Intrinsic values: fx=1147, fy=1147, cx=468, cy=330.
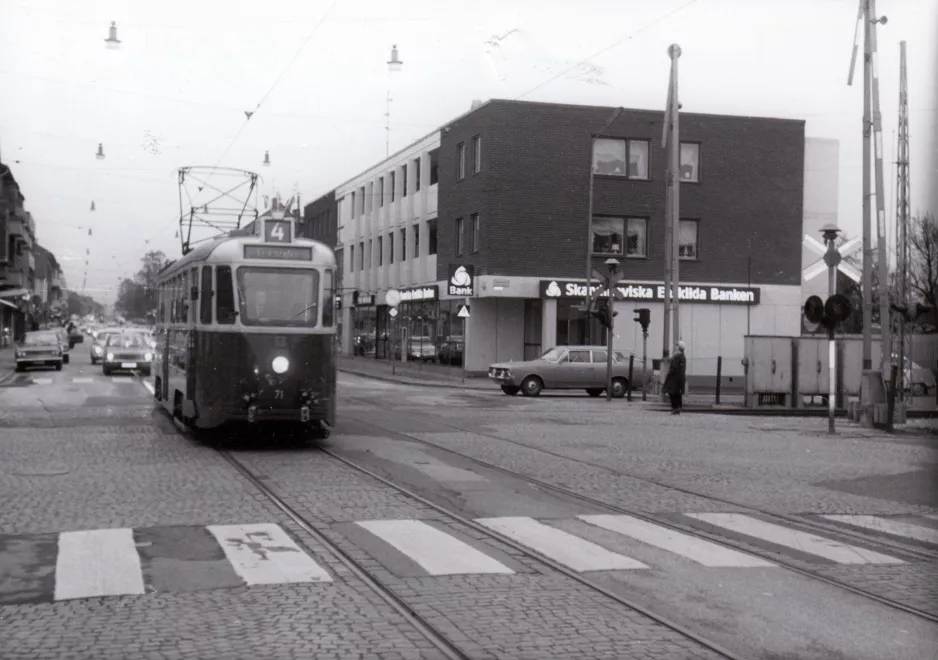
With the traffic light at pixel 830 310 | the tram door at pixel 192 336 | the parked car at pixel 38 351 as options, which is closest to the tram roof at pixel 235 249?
the tram door at pixel 192 336

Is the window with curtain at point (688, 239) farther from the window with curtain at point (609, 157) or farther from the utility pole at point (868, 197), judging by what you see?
the utility pole at point (868, 197)

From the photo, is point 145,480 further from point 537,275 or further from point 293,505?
point 537,275

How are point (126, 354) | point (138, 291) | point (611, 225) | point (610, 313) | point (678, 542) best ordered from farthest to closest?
point (138, 291), point (611, 225), point (126, 354), point (610, 313), point (678, 542)

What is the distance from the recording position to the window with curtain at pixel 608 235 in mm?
44812

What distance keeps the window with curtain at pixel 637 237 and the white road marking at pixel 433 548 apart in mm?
35772

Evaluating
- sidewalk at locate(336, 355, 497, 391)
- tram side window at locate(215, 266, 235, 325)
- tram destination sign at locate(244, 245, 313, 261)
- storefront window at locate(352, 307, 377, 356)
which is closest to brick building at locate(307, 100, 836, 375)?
sidewalk at locate(336, 355, 497, 391)

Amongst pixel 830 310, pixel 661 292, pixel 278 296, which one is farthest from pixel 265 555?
pixel 661 292

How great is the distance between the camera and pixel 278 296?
53.4 ft

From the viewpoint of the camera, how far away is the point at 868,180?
949 inches

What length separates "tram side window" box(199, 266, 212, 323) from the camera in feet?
53.5

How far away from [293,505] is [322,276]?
231 inches

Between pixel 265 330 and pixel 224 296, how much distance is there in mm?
777

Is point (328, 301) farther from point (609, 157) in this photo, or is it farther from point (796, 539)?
point (609, 157)

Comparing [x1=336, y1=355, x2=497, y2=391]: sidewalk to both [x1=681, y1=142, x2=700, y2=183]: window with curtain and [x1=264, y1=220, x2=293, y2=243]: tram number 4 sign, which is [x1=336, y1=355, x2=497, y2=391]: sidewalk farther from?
[x1=264, y1=220, x2=293, y2=243]: tram number 4 sign
